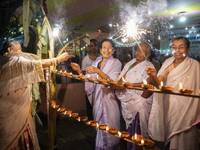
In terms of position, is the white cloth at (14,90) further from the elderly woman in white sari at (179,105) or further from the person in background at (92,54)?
the person in background at (92,54)

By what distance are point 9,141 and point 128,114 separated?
1844 millimetres

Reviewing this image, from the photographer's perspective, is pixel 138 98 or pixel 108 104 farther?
pixel 108 104

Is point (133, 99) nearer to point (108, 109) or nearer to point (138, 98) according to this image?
point (138, 98)

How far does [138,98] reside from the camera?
2605mm

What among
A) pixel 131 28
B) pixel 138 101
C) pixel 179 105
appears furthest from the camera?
pixel 131 28

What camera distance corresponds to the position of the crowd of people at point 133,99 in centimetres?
204

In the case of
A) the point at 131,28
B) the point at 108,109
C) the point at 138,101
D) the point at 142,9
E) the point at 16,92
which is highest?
the point at 142,9

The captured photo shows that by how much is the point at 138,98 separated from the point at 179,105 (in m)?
0.65

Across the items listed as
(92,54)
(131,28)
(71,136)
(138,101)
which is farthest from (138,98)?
(71,136)

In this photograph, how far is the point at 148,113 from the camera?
8.52 feet

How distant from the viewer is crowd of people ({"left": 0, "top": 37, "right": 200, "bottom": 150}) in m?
2.04

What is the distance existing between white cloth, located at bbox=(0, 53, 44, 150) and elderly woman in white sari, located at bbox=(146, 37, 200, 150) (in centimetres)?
165

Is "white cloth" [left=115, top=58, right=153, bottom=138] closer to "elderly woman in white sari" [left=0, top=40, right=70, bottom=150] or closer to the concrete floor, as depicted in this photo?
the concrete floor

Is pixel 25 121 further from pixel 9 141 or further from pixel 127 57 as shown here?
pixel 127 57
